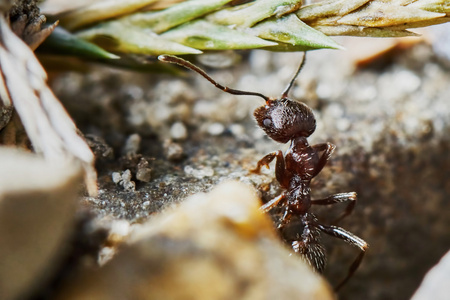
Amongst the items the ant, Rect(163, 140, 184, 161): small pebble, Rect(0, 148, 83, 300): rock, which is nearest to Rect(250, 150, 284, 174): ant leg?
the ant

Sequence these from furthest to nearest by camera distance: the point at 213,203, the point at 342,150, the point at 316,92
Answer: the point at 316,92 → the point at 342,150 → the point at 213,203

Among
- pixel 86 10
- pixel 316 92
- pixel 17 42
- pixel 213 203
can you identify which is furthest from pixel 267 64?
pixel 213 203

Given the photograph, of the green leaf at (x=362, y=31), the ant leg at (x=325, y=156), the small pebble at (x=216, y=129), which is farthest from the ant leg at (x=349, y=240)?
the green leaf at (x=362, y=31)

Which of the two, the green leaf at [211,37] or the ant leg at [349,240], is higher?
the green leaf at [211,37]

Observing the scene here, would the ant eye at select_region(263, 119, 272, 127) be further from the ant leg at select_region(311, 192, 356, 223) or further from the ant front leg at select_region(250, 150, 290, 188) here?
the ant leg at select_region(311, 192, 356, 223)

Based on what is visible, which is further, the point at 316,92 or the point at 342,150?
the point at 316,92

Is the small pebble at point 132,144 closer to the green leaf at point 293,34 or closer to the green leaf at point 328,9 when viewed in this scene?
the green leaf at point 293,34

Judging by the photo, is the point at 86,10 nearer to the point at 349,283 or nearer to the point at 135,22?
the point at 135,22

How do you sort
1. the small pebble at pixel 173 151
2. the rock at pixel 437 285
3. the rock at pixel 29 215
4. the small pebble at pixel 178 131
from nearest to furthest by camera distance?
the rock at pixel 29 215 → the rock at pixel 437 285 → the small pebble at pixel 173 151 → the small pebble at pixel 178 131
